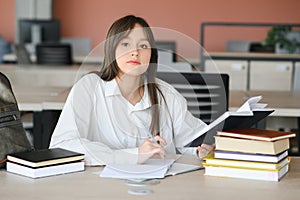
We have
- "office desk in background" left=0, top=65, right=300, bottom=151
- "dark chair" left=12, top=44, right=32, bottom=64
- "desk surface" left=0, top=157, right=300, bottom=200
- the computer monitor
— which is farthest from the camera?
the computer monitor

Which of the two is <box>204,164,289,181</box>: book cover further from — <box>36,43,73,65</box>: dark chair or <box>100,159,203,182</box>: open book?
<box>36,43,73,65</box>: dark chair

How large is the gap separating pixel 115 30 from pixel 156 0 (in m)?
7.09

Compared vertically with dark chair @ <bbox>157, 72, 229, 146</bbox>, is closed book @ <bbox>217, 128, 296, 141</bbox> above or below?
below

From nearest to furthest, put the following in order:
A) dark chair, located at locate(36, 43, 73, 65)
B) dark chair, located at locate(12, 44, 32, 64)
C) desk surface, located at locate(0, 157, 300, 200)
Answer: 1. desk surface, located at locate(0, 157, 300, 200)
2. dark chair, located at locate(12, 44, 32, 64)
3. dark chair, located at locate(36, 43, 73, 65)

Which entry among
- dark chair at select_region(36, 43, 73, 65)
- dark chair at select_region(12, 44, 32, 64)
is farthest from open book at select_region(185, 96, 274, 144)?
dark chair at select_region(36, 43, 73, 65)

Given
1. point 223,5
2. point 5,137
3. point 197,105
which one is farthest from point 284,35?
point 5,137

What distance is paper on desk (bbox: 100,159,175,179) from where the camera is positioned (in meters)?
1.94

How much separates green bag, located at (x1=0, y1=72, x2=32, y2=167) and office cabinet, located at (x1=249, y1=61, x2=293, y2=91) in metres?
4.05

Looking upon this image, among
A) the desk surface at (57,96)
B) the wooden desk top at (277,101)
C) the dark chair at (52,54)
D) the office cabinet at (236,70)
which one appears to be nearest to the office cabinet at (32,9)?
the dark chair at (52,54)

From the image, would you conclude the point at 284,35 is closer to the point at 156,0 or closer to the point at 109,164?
the point at 156,0

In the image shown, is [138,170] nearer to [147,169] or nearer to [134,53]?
[147,169]

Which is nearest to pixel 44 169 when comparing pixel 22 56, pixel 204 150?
pixel 204 150

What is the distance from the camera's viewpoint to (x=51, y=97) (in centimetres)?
387

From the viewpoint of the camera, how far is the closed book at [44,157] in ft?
6.26
